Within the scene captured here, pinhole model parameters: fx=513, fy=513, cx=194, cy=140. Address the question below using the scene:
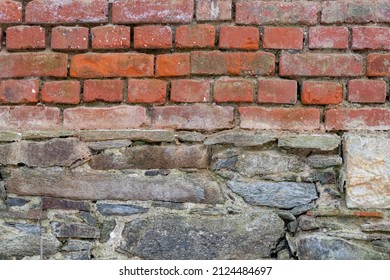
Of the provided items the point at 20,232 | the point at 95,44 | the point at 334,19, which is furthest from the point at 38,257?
the point at 334,19

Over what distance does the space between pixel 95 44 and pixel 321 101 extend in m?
0.84

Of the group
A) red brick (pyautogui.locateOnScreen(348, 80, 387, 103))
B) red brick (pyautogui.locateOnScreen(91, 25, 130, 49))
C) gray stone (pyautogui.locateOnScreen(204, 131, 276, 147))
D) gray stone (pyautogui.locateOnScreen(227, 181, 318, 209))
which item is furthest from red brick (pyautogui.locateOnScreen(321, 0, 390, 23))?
red brick (pyautogui.locateOnScreen(91, 25, 130, 49))

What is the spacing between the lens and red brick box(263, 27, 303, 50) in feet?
6.04

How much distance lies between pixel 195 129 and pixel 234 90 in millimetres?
198

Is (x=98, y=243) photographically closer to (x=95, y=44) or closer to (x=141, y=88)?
(x=141, y=88)

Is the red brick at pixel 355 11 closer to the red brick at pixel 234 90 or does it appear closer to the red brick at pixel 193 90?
the red brick at pixel 234 90

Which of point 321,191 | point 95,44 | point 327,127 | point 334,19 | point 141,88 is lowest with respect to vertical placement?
point 321,191

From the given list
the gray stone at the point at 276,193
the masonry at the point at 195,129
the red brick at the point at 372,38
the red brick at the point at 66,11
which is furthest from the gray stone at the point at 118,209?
the red brick at the point at 372,38

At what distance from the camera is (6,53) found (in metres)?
1.91

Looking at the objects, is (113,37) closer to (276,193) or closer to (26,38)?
(26,38)

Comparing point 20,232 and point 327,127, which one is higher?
point 327,127

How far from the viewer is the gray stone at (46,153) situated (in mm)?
1871

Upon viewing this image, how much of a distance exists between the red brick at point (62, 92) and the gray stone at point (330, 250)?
0.97m

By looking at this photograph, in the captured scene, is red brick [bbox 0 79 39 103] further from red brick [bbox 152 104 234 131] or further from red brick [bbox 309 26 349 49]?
red brick [bbox 309 26 349 49]
